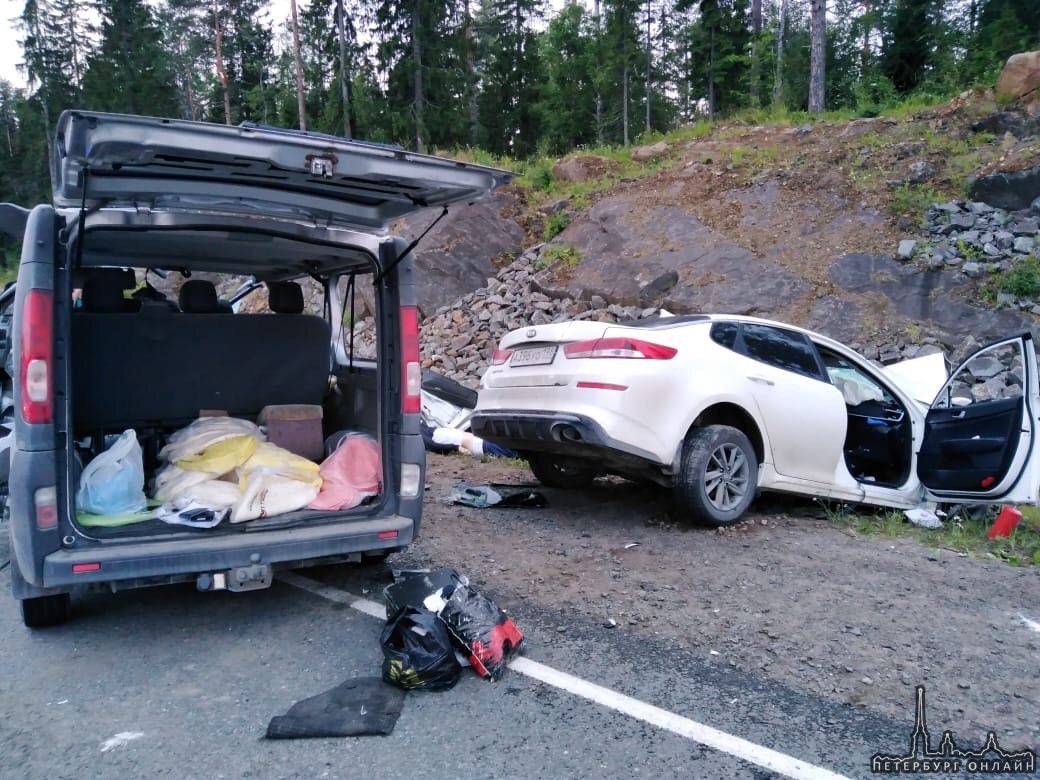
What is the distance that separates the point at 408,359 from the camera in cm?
464

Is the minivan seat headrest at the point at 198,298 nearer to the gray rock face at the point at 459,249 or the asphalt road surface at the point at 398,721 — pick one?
the asphalt road surface at the point at 398,721

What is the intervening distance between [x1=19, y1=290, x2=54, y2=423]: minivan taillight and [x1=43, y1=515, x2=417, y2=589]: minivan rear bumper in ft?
2.26

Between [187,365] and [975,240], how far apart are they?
11.9 meters

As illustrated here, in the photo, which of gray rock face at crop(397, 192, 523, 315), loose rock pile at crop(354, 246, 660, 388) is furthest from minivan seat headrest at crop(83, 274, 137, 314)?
gray rock face at crop(397, 192, 523, 315)

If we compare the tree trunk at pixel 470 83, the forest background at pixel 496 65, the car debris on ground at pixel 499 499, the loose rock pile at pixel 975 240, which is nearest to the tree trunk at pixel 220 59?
the forest background at pixel 496 65

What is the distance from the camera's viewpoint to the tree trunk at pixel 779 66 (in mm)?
23462

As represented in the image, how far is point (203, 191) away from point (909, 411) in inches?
236

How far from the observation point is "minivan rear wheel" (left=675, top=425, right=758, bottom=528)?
227 inches

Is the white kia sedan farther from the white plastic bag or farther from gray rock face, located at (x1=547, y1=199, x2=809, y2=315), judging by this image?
gray rock face, located at (x1=547, y1=199, x2=809, y2=315)

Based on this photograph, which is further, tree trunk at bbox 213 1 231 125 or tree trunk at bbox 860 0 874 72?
tree trunk at bbox 213 1 231 125

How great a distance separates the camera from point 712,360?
5.95 m

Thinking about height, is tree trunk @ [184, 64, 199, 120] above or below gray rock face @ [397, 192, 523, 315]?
above

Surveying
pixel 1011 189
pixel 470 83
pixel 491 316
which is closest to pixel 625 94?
pixel 470 83

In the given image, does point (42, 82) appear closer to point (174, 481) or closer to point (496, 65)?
point (496, 65)
